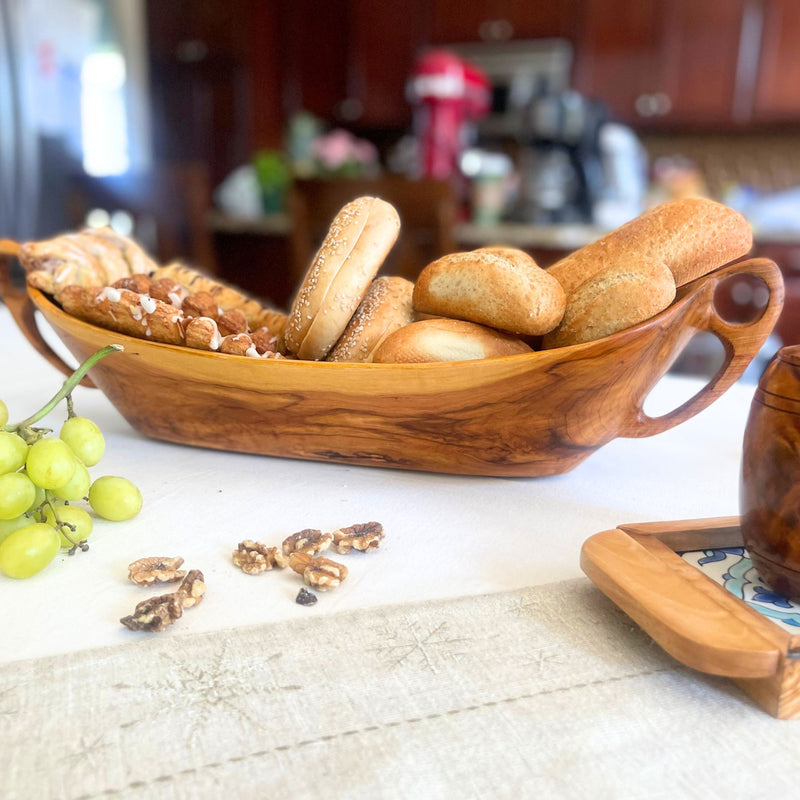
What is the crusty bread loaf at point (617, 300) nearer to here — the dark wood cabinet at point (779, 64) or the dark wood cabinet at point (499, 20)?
the dark wood cabinet at point (779, 64)

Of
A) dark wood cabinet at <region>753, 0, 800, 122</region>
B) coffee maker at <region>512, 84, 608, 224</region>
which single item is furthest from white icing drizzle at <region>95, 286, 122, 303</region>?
dark wood cabinet at <region>753, 0, 800, 122</region>

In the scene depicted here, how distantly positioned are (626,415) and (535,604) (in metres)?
0.23

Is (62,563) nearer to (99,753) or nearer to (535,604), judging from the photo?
(99,753)

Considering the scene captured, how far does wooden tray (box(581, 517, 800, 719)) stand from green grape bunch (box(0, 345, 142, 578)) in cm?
32

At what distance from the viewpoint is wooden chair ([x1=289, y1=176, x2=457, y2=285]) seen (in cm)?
165

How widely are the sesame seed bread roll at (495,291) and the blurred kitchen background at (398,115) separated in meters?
1.38

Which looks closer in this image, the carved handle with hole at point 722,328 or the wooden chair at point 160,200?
the carved handle with hole at point 722,328

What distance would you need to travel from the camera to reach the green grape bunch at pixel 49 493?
0.46 meters

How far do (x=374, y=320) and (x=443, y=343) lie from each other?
0.09 metres

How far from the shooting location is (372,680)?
0.37m

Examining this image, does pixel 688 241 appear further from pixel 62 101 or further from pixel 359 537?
pixel 62 101

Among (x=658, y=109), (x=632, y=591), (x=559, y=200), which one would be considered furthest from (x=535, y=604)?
(x=658, y=109)

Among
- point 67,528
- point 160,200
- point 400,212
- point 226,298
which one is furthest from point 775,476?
point 160,200

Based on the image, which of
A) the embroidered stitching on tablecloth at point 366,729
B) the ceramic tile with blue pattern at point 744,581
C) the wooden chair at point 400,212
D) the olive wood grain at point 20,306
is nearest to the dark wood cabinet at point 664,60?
the wooden chair at point 400,212
